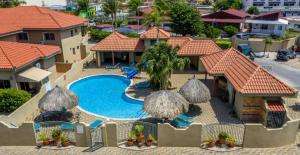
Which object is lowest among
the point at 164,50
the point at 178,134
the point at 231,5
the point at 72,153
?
the point at 72,153

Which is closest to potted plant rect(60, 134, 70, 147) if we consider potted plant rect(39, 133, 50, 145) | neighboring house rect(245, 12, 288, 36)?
potted plant rect(39, 133, 50, 145)

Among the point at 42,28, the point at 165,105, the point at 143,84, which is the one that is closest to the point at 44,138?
the point at 165,105

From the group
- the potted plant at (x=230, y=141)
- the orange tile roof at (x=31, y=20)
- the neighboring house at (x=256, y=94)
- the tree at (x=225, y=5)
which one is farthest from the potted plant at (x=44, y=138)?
the tree at (x=225, y=5)

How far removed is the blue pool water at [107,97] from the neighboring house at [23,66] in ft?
13.1

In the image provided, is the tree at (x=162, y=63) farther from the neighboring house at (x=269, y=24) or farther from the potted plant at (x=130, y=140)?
the neighboring house at (x=269, y=24)

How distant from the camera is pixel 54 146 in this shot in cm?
1631

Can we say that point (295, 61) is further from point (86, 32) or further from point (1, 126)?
point (86, 32)

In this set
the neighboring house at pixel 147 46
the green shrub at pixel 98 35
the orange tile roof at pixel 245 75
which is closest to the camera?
the orange tile roof at pixel 245 75

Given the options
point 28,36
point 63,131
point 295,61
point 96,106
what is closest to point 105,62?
point 28,36

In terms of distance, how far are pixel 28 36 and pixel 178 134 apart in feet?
87.0

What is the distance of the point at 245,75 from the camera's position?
2003cm

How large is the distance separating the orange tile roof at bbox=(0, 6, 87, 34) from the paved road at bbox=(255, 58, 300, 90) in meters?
27.4

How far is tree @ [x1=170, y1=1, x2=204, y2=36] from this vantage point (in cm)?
4575

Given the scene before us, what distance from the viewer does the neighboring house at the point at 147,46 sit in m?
31.1
